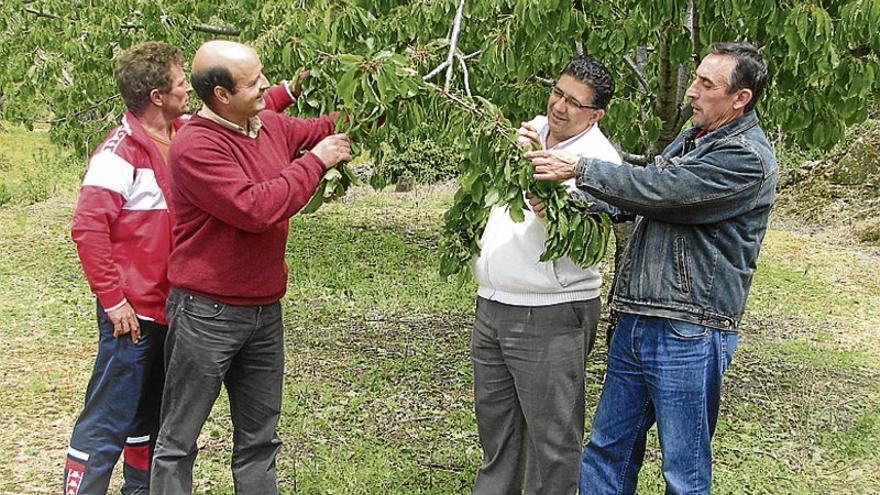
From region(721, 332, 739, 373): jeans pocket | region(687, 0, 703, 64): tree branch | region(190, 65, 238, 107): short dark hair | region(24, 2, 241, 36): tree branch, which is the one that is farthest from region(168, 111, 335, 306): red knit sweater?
region(24, 2, 241, 36): tree branch

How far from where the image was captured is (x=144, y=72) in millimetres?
4035

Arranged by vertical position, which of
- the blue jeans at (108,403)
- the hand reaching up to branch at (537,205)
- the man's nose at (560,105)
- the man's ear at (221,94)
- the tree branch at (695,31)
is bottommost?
the blue jeans at (108,403)

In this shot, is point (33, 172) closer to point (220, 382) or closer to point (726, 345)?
point (220, 382)

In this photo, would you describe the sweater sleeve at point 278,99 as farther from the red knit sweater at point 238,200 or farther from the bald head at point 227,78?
the bald head at point 227,78

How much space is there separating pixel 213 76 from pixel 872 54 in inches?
121

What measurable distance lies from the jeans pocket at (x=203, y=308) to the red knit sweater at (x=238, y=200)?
3cm

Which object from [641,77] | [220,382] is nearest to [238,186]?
[220,382]

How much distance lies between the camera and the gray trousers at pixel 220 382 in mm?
3705

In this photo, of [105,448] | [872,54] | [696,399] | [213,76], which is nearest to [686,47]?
[872,54]

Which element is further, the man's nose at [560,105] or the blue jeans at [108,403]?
the blue jeans at [108,403]

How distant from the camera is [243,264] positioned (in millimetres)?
3668

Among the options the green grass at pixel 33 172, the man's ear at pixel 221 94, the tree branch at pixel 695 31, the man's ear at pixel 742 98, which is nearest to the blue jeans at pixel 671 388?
the man's ear at pixel 742 98

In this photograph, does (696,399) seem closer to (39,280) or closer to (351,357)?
(351,357)

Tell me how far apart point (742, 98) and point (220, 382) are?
85.7 inches
